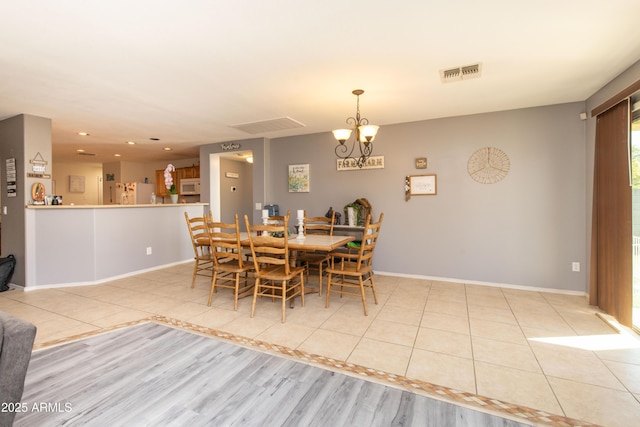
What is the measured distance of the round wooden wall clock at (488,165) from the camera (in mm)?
3857

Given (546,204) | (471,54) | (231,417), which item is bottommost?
(231,417)

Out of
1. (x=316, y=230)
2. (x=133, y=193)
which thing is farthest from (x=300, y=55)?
(x=133, y=193)

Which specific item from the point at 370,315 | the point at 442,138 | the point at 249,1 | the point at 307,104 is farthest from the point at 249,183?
the point at 249,1

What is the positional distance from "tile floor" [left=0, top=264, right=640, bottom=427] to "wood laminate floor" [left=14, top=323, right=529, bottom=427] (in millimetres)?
276

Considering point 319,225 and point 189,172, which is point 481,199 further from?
point 189,172

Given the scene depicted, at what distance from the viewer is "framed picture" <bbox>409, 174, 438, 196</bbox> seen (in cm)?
424

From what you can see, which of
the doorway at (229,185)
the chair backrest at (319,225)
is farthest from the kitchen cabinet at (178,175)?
the chair backrest at (319,225)

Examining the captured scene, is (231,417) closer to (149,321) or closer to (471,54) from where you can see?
(149,321)

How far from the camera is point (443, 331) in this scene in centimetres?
259

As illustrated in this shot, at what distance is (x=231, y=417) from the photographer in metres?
1.57

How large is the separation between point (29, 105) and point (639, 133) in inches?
248

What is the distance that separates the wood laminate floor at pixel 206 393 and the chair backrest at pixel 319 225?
227 centimetres

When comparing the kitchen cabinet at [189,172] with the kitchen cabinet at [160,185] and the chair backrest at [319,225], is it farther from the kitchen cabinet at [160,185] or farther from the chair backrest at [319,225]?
the chair backrest at [319,225]

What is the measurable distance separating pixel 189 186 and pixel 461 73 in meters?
6.67
